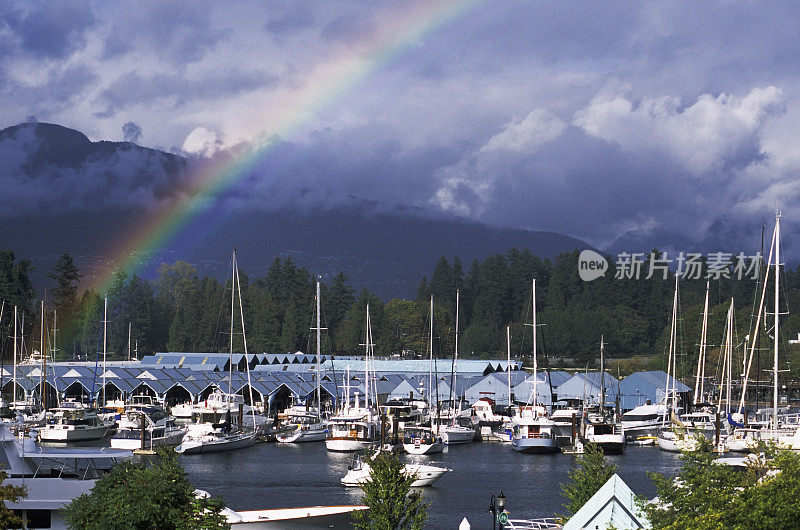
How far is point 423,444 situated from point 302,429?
56.0 ft

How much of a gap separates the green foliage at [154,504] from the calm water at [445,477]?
24966 millimetres

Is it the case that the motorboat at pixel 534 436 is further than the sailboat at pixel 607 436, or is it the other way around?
the motorboat at pixel 534 436

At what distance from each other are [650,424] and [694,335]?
57157 millimetres

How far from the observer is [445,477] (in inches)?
2638

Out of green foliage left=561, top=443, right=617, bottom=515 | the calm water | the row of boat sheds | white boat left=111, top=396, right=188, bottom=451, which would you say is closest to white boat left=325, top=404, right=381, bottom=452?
the calm water

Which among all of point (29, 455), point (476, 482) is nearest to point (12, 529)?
point (29, 455)

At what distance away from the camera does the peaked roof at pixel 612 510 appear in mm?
25578

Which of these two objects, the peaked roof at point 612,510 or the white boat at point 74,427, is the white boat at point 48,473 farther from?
the white boat at point 74,427

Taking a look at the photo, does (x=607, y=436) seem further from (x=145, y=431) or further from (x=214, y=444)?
(x=145, y=431)

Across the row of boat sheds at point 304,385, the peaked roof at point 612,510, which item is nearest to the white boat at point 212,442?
the row of boat sheds at point 304,385

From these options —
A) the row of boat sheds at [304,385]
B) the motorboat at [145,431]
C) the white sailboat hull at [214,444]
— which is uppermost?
the row of boat sheds at [304,385]

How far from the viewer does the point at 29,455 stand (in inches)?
1414

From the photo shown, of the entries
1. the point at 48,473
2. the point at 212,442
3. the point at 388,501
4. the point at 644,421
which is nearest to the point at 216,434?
the point at 212,442

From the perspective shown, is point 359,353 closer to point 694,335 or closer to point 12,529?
point 694,335
